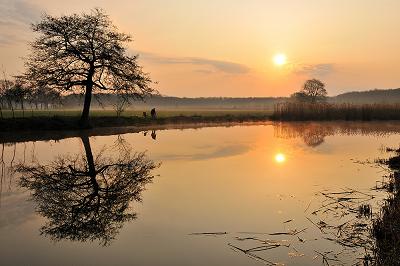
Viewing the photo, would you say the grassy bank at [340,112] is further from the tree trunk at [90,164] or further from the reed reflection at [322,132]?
the tree trunk at [90,164]

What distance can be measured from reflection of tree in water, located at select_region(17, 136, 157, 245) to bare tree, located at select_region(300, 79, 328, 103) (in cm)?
9054

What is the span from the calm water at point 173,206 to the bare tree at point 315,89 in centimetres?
8628

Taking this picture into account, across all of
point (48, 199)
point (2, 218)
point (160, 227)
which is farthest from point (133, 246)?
point (48, 199)

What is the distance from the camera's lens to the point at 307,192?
11.6m

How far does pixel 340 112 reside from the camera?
4834 cm

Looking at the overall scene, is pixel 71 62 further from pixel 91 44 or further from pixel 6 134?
pixel 6 134

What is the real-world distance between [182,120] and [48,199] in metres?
38.6

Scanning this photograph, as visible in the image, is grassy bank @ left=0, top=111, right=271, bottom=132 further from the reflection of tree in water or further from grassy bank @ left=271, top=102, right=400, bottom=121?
the reflection of tree in water

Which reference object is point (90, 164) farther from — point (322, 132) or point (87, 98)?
point (322, 132)

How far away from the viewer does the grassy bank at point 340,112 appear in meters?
47.7

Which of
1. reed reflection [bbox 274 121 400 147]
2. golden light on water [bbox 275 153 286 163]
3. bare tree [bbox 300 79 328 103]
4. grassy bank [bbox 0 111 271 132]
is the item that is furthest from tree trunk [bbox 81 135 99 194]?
bare tree [bbox 300 79 328 103]

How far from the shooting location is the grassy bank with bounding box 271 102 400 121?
47688mm

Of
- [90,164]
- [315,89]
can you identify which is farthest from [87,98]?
[315,89]

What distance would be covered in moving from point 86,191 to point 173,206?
3155 millimetres
